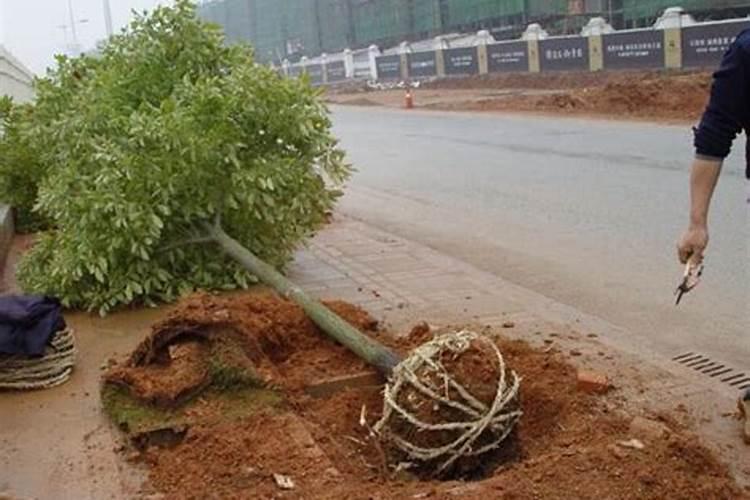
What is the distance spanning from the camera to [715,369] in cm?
496

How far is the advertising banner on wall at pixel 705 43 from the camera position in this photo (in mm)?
26375

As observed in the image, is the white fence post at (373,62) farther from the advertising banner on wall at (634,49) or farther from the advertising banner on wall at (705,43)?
the advertising banner on wall at (705,43)

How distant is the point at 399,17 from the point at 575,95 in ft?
112

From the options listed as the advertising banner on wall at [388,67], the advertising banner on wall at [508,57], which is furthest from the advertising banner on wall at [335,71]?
the advertising banner on wall at [508,57]

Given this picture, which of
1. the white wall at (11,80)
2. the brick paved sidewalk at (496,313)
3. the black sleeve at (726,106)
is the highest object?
the white wall at (11,80)

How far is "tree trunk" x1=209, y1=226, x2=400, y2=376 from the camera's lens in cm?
467

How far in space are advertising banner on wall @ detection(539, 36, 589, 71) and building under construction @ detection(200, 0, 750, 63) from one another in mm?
4241

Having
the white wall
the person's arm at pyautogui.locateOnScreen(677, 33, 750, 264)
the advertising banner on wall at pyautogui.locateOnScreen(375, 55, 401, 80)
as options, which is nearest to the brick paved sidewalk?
the person's arm at pyautogui.locateOnScreen(677, 33, 750, 264)

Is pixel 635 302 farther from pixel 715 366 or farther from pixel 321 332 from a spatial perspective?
pixel 321 332

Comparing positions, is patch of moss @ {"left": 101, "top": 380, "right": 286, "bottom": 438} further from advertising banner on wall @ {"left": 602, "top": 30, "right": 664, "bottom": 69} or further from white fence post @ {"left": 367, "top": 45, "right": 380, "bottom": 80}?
white fence post @ {"left": 367, "top": 45, "right": 380, "bottom": 80}

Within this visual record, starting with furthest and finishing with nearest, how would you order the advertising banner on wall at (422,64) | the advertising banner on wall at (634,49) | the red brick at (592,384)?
the advertising banner on wall at (422,64)
the advertising banner on wall at (634,49)
the red brick at (592,384)

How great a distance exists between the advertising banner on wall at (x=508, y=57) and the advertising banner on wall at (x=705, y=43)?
31.0 ft

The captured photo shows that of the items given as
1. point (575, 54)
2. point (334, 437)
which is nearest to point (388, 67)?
point (575, 54)

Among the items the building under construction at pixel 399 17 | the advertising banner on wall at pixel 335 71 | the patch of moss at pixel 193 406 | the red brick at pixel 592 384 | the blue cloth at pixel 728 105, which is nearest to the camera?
the blue cloth at pixel 728 105
